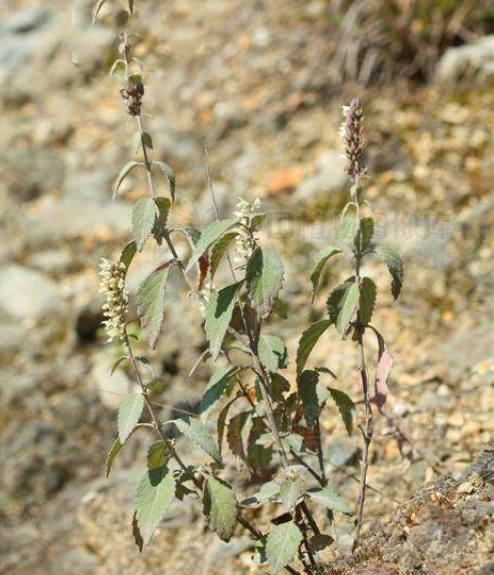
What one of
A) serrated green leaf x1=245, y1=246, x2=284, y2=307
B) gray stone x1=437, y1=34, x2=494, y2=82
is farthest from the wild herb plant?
gray stone x1=437, y1=34, x2=494, y2=82

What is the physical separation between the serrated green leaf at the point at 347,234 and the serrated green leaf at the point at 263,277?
14 cm

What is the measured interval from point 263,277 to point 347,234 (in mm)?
205

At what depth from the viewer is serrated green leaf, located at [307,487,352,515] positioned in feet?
5.37

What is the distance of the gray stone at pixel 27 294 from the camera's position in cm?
424

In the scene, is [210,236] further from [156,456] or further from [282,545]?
[282,545]

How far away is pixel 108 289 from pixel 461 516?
871 mm

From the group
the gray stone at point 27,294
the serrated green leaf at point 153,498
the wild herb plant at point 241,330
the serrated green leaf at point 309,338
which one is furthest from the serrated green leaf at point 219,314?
the gray stone at point 27,294

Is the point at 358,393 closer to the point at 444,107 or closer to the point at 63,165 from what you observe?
the point at 444,107

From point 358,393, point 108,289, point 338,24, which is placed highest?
point 338,24

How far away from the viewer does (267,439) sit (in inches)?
71.6

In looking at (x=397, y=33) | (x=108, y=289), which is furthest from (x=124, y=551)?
(x=397, y=33)

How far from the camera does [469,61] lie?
462cm

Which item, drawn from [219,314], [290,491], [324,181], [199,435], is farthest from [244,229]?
[324,181]

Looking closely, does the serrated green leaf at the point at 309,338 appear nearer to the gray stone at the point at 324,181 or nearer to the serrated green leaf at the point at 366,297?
the serrated green leaf at the point at 366,297
